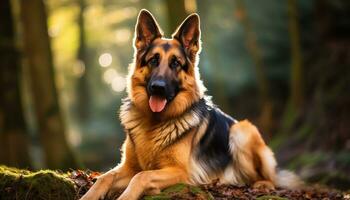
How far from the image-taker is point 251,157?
27.1ft

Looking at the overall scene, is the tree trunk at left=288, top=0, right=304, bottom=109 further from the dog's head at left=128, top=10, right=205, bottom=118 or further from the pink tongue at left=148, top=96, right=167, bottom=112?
the pink tongue at left=148, top=96, right=167, bottom=112

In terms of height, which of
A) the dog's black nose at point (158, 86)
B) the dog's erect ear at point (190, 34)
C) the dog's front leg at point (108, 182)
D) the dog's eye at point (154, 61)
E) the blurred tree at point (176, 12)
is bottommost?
the dog's front leg at point (108, 182)

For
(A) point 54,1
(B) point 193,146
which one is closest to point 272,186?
(B) point 193,146

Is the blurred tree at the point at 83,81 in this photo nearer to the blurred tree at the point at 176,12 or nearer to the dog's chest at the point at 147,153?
the blurred tree at the point at 176,12

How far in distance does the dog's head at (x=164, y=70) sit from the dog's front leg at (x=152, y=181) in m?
0.89

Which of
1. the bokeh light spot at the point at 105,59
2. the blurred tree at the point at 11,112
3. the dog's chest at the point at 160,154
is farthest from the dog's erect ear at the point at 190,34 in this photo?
the bokeh light spot at the point at 105,59

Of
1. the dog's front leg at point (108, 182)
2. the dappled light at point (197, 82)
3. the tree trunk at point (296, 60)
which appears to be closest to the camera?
the dog's front leg at point (108, 182)

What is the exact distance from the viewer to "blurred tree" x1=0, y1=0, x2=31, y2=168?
1235 centimetres

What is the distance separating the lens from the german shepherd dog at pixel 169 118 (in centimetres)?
688

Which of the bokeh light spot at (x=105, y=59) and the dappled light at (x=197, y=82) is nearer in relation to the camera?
Answer: the dappled light at (x=197, y=82)

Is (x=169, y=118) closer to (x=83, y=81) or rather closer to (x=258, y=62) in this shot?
(x=258, y=62)

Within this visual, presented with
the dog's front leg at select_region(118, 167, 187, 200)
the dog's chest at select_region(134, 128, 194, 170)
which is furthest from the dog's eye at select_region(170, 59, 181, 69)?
the dog's front leg at select_region(118, 167, 187, 200)

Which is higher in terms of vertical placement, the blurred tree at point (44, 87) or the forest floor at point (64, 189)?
the blurred tree at point (44, 87)

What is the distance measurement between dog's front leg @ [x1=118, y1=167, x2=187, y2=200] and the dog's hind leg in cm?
156
